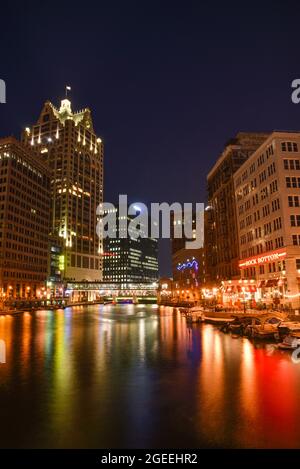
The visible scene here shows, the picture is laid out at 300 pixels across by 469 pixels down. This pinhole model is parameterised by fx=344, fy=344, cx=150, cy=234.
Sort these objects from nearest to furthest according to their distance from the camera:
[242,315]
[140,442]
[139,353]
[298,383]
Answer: [140,442]
[298,383]
[139,353]
[242,315]

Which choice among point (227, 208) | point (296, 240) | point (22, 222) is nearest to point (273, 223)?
point (296, 240)

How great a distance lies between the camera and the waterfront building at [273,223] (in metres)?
65.1

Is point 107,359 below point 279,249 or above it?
below

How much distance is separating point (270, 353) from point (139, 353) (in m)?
15.0

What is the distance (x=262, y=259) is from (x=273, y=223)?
29.4 feet

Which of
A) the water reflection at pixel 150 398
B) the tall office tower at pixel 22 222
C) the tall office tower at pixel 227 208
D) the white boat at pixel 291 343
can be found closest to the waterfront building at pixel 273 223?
the tall office tower at pixel 227 208

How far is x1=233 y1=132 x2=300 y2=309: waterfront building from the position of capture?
65.1 meters

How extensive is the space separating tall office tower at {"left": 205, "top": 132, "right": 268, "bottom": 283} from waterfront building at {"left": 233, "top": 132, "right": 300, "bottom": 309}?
13234mm

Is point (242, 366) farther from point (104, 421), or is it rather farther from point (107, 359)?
point (104, 421)

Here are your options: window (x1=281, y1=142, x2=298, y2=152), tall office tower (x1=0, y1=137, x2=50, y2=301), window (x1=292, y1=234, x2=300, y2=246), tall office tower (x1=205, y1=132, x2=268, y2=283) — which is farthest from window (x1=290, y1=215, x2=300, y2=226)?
tall office tower (x1=0, y1=137, x2=50, y2=301)

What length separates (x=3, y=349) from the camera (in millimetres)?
43562

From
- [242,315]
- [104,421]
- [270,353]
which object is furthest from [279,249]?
[104,421]

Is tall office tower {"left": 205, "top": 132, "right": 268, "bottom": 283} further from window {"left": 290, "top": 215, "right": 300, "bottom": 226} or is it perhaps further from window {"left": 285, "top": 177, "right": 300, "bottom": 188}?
window {"left": 285, "top": 177, "right": 300, "bottom": 188}

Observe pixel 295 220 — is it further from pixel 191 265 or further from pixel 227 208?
pixel 191 265
